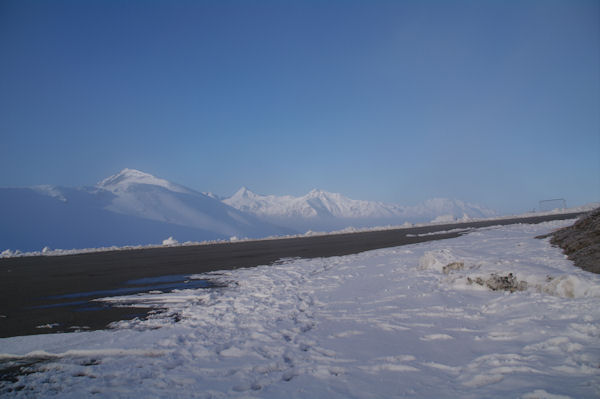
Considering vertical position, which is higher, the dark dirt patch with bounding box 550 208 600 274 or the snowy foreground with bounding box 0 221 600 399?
the dark dirt patch with bounding box 550 208 600 274

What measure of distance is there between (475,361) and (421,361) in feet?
2.19

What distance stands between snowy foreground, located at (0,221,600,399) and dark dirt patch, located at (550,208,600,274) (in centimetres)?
38

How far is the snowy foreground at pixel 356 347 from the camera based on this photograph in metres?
3.72

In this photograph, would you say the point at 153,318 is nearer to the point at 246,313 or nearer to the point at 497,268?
the point at 246,313

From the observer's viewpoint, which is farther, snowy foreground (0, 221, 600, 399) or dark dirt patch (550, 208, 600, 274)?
dark dirt patch (550, 208, 600, 274)

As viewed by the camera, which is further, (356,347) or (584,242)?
(584,242)

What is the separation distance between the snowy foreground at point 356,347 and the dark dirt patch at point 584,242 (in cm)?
38

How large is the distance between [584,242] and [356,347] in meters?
7.95

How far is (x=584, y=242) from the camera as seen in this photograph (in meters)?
8.70

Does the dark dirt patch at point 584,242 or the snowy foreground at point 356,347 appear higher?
the dark dirt patch at point 584,242

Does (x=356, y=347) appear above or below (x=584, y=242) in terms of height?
Answer: below

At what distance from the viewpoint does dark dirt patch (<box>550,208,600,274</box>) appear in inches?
289

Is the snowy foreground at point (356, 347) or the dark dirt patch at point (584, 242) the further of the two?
the dark dirt patch at point (584, 242)

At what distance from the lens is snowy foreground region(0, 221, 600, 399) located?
372 centimetres
